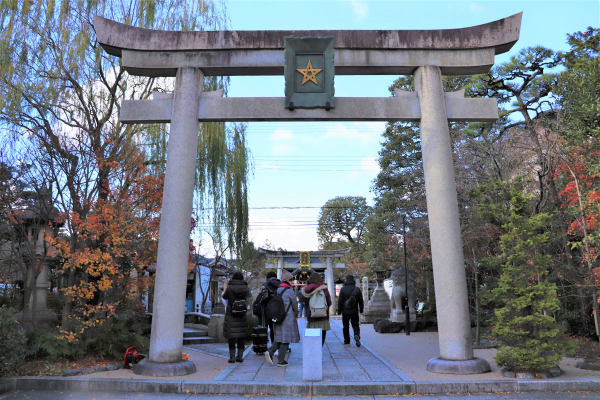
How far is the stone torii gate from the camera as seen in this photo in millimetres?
8062

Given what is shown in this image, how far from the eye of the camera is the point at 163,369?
23.3ft

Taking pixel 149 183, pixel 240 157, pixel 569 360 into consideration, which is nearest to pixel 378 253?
pixel 240 157

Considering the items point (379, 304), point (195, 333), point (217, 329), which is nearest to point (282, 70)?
point (217, 329)

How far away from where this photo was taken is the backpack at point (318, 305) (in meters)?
9.80

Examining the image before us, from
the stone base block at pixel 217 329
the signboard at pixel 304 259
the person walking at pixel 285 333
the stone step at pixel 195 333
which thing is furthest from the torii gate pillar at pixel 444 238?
the signboard at pixel 304 259

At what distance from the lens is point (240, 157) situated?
15.2m

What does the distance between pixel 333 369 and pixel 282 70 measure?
5842mm

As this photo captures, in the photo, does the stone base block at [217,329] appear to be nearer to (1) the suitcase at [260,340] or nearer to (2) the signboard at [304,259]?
(1) the suitcase at [260,340]

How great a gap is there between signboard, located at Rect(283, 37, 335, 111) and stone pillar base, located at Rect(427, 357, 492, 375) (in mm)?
5020

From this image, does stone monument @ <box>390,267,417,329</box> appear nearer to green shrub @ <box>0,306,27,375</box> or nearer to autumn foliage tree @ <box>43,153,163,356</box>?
autumn foliage tree @ <box>43,153,163,356</box>

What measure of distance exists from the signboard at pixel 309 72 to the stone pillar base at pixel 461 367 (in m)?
5.02

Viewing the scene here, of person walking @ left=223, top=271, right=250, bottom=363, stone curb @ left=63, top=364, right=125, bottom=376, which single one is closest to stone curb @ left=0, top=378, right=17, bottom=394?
stone curb @ left=63, top=364, right=125, bottom=376

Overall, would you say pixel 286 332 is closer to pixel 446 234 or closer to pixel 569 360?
pixel 446 234

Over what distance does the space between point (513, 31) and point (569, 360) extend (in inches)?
263
